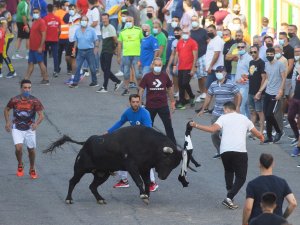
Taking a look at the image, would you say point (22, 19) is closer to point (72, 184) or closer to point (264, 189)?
point (72, 184)

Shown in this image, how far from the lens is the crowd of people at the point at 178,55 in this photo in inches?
843

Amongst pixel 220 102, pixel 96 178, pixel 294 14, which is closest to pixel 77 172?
pixel 96 178

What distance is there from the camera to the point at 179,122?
24.7 meters

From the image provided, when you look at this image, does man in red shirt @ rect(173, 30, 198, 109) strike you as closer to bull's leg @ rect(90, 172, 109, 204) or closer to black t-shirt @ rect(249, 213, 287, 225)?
bull's leg @ rect(90, 172, 109, 204)

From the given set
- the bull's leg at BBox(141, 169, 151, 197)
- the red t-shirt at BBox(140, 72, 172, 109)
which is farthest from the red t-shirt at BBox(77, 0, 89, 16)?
the bull's leg at BBox(141, 169, 151, 197)

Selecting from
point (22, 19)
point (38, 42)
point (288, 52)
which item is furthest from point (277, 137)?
point (22, 19)

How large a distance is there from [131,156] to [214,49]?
29.4 ft

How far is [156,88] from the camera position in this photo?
2086 cm

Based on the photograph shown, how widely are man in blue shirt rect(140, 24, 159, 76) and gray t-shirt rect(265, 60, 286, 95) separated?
445 centimetres

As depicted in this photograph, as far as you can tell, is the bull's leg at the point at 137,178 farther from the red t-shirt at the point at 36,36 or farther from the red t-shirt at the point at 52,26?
the red t-shirt at the point at 52,26

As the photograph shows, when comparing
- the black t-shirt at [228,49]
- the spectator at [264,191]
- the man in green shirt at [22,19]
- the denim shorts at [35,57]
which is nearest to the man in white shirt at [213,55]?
the black t-shirt at [228,49]

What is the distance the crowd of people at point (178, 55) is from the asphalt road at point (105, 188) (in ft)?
1.59

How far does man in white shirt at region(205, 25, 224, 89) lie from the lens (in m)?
25.6

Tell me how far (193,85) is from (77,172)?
11.8 m
